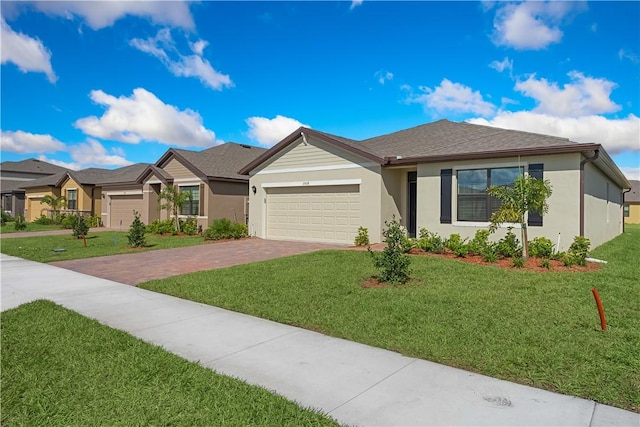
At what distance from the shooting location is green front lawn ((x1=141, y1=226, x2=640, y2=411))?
4129 mm

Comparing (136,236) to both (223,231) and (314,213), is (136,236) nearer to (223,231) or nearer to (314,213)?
(223,231)

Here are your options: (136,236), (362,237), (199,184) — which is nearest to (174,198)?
(199,184)

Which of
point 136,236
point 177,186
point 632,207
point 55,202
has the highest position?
point 177,186

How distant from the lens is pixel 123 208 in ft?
91.9

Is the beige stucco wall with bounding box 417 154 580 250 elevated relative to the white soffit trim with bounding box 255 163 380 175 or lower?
lower

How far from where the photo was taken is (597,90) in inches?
709

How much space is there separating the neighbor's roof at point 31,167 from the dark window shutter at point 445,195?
6027cm

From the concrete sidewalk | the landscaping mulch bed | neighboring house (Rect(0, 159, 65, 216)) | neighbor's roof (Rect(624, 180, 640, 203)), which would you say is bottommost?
the concrete sidewalk

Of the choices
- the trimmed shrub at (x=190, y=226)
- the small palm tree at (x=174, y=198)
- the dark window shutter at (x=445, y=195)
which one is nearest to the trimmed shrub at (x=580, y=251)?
the dark window shutter at (x=445, y=195)

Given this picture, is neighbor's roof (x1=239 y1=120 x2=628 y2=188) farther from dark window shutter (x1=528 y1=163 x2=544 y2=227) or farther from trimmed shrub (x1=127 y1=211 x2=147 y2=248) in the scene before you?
trimmed shrub (x1=127 y1=211 x2=147 y2=248)

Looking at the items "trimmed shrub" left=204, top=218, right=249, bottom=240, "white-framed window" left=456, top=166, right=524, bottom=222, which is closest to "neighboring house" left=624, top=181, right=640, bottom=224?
"white-framed window" left=456, top=166, right=524, bottom=222

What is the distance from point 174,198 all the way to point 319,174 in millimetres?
9590

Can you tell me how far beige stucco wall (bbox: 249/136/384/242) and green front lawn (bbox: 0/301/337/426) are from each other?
11302 millimetres

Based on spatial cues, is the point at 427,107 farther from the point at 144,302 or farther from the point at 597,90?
the point at 144,302
